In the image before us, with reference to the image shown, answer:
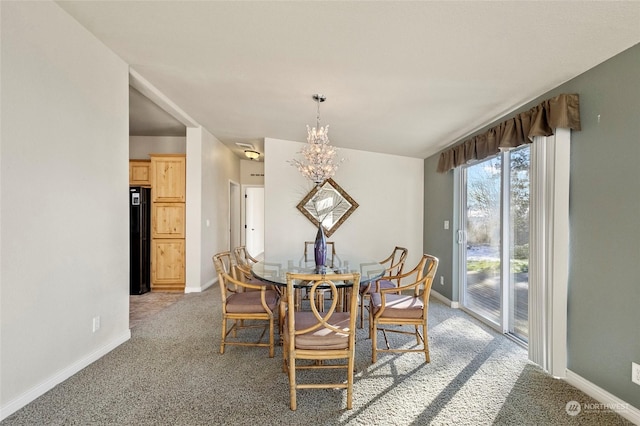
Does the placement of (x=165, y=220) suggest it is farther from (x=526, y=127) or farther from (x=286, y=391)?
(x=526, y=127)

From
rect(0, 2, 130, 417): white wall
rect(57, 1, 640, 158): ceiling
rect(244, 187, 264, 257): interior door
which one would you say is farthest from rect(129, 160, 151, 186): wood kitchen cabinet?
rect(244, 187, 264, 257): interior door

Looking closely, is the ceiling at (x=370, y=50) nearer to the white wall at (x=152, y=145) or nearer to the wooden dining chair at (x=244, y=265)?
the wooden dining chair at (x=244, y=265)

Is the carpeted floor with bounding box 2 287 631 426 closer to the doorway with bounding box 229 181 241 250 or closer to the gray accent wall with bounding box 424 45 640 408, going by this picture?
the gray accent wall with bounding box 424 45 640 408

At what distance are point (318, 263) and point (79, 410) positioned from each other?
197cm

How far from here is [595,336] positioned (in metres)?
2.05

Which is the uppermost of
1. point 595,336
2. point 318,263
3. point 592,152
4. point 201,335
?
point 592,152

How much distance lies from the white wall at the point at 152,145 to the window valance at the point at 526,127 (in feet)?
15.2

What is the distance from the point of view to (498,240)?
3291 mm

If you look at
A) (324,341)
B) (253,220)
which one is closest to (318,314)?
(324,341)

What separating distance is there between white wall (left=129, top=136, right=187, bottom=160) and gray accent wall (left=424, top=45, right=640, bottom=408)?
5.37m

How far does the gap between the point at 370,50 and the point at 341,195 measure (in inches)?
120

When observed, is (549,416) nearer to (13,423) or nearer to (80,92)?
(13,423)

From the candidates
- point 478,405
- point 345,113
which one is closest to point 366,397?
point 478,405

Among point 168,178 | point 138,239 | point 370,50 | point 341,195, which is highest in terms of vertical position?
point 370,50
